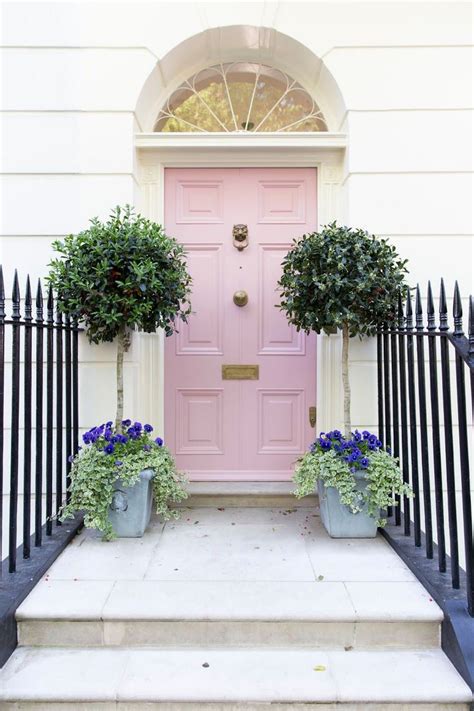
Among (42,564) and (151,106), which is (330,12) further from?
(42,564)

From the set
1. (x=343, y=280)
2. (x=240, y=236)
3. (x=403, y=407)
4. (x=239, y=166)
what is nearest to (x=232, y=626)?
(x=403, y=407)

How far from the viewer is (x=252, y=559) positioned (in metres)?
2.74

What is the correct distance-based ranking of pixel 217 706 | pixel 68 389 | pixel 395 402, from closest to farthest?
pixel 217 706, pixel 395 402, pixel 68 389

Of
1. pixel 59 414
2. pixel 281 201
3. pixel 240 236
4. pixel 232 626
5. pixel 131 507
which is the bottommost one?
pixel 232 626

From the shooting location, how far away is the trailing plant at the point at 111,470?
9.33 feet

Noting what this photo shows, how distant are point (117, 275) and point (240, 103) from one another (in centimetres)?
205

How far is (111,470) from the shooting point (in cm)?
287

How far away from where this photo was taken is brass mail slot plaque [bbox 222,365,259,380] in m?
3.84

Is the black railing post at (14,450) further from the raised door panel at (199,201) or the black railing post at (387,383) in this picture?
the black railing post at (387,383)

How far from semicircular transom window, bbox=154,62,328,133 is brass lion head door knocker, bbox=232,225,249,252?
83cm

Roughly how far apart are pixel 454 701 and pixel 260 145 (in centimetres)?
361

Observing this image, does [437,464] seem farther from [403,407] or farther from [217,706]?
[217,706]

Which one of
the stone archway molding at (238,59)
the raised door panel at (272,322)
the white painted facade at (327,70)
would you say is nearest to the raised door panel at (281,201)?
the raised door panel at (272,322)

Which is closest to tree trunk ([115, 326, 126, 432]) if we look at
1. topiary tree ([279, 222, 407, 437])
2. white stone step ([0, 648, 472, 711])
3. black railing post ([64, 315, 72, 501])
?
black railing post ([64, 315, 72, 501])
